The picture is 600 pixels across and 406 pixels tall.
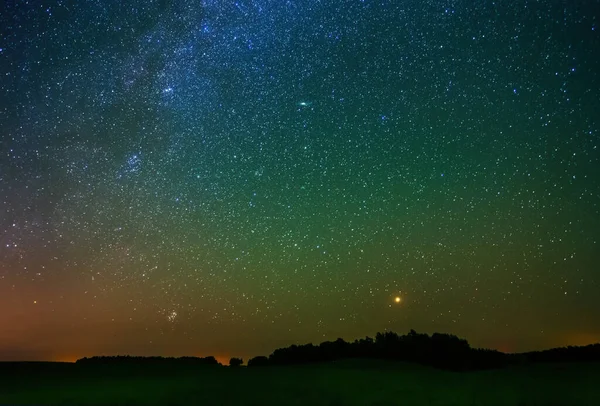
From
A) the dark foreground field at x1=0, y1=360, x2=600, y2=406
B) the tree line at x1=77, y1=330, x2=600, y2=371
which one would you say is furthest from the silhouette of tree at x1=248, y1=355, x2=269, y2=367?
the dark foreground field at x1=0, y1=360, x2=600, y2=406

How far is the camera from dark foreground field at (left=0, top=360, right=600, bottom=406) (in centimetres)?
1775

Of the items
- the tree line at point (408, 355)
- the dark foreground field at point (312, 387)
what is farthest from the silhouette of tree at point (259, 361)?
the dark foreground field at point (312, 387)

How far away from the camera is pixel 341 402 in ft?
57.6

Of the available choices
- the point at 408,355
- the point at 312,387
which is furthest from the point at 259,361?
the point at 312,387

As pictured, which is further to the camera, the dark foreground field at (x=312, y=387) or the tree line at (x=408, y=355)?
the tree line at (x=408, y=355)

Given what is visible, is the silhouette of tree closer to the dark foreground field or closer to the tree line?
the tree line

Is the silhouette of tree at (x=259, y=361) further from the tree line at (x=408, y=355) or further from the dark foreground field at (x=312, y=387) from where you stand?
the dark foreground field at (x=312, y=387)

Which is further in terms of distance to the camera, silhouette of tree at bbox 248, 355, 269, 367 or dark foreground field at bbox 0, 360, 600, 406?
silhouette of tree at bbox 248, 355, 269, 367

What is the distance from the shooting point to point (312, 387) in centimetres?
2097

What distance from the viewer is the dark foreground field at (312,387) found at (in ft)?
58.2

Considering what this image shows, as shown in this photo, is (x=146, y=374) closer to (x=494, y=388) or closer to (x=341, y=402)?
(x=341, y=402)

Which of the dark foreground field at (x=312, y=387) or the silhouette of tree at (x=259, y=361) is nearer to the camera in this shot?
the dark foreground field at (x=312, y=387)

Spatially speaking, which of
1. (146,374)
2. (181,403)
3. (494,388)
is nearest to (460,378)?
(494,388)

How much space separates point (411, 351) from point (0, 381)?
960 inches
